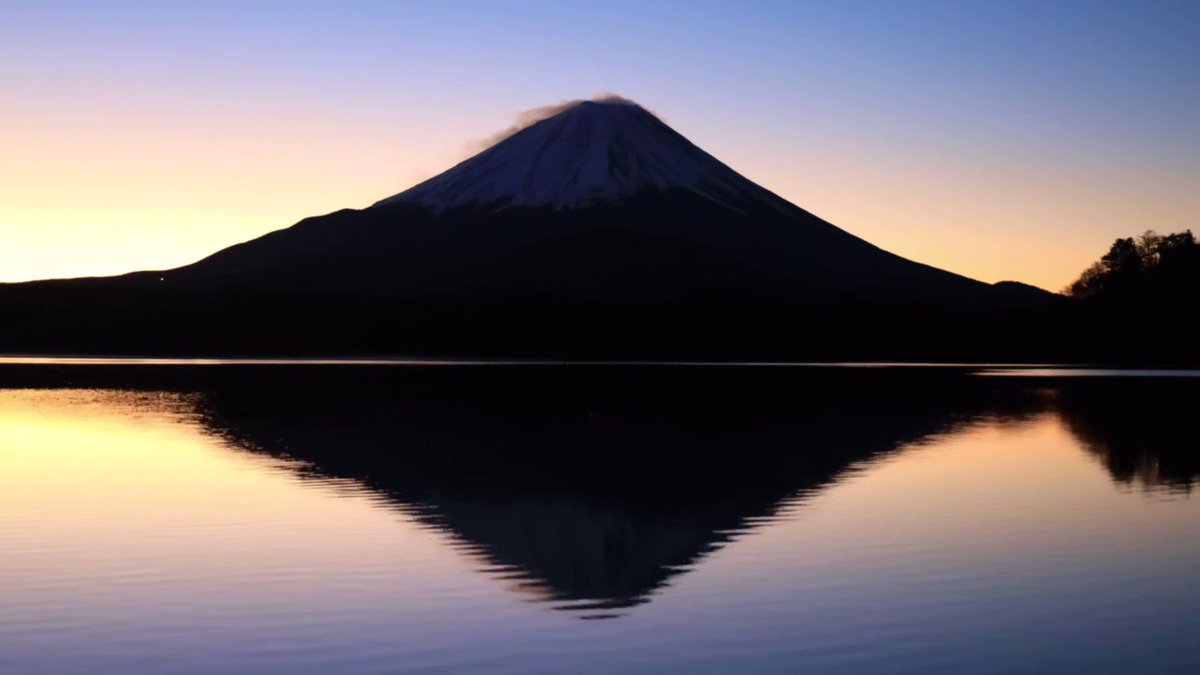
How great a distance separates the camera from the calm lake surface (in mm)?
16625

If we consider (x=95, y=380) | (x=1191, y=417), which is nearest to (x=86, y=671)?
(x=1191, y=417)

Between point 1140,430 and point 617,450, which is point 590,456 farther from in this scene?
point 1140,430

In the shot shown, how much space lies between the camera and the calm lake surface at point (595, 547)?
16625 millimetres

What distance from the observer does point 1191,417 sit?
201 feet

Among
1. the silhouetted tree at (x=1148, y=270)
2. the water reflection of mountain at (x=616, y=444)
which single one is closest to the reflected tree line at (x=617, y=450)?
the water reflection of mountain at (x=616, y=444)

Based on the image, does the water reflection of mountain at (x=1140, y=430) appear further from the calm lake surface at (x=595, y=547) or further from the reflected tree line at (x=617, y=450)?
the calm lake surface at (x=595, y=547)

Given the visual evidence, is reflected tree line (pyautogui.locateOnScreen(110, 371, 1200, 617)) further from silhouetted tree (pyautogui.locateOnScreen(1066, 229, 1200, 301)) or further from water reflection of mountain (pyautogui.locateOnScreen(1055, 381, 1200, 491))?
silhouetted tree (pyautogui.locateOnScreen(1066, 229, 1200, 301))

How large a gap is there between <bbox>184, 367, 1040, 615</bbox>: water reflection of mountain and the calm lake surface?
0.16 m

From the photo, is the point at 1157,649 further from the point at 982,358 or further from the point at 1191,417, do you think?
the point at 982,358

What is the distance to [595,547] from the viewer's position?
80.7 feet

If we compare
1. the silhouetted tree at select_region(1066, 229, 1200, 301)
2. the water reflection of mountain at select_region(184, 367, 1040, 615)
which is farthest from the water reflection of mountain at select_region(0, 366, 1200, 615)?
the silhouetted tree at select_region(1066, 229, 1200, 301)

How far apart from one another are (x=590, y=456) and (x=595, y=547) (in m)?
18.0

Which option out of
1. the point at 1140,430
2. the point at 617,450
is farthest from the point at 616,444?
the point at 1140,430

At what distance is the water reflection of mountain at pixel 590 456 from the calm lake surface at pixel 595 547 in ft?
0.51
